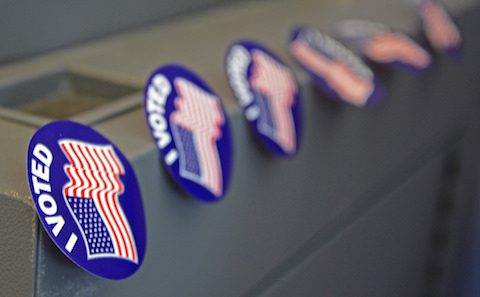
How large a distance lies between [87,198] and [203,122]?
0.23 metres

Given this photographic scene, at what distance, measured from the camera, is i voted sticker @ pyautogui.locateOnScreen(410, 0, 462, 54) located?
166 cm

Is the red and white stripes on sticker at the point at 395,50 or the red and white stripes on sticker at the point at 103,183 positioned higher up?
the red and white stripes on sticker at the point at 103,183

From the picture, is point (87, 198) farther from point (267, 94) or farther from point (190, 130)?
point (267, 94)

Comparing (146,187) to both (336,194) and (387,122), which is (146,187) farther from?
(387,122)

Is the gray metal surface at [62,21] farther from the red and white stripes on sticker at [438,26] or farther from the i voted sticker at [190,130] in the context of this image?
the red and white stripes on sticker at [438,26]

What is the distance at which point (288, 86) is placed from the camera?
1.22 m

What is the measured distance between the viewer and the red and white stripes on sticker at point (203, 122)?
1000 millimetres

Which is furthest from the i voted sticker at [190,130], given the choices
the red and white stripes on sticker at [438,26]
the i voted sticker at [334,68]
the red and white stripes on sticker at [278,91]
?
the red and white stripes on sticker at [438,26]

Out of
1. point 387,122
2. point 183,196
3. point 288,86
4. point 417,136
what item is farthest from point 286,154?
point 417,136

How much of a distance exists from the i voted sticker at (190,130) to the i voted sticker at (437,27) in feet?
2.43

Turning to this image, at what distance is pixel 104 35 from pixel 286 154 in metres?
0.46

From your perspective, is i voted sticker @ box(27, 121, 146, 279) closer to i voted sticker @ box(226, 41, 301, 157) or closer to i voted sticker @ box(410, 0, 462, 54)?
i voted sticker @ box(226, 41, 301, 157)

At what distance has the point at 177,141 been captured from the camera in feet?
3.20

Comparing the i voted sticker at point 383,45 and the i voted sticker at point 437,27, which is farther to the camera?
the i voted sticker at point 437,27
